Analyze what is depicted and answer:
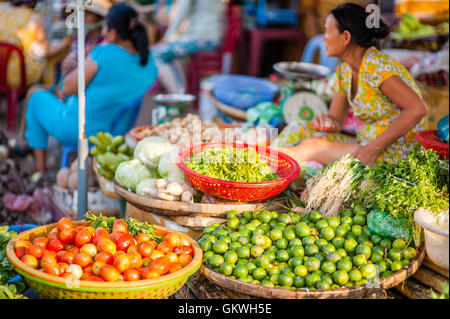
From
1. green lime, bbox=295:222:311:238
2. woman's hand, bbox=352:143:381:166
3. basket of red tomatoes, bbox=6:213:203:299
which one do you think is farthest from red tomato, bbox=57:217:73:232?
woman's hand, bbox=352:143:381:166

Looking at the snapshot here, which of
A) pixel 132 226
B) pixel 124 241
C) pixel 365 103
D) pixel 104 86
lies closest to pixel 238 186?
pixel 132 226

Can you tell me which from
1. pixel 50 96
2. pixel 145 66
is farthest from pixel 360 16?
pixel 50 96

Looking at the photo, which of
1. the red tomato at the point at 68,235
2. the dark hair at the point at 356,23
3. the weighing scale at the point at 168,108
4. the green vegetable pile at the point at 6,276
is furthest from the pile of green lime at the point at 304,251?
the weighing scale at the point at 168,108

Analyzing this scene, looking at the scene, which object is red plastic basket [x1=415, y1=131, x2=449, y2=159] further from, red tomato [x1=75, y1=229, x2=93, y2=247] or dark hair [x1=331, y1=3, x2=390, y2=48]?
red tomato [x1=75, y1=229, x2=93, y2=247]

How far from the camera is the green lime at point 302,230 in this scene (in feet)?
8.20

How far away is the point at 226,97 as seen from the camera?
4.77 meters

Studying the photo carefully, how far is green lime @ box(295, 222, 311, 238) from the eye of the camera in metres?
2.50

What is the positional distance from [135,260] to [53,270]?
314mm

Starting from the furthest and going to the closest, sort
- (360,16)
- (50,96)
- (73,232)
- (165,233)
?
(50,96), (360,16), (165,233), (73,232)

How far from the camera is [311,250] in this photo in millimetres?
2396

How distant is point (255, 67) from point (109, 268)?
19.2 feet

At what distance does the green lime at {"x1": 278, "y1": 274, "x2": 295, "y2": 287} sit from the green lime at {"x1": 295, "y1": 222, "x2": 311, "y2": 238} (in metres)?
0.29

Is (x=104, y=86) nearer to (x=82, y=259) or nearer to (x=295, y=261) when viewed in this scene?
(x=82, y=259)
